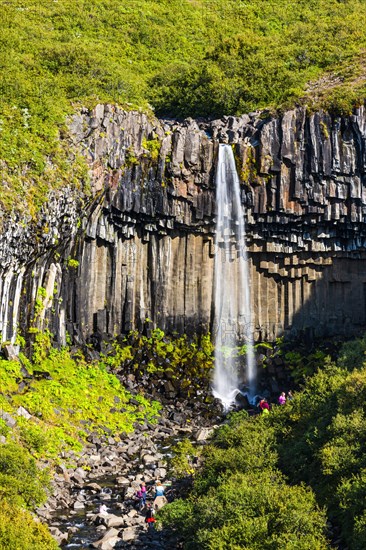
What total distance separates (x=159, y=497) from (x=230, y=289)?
17335 millimetres

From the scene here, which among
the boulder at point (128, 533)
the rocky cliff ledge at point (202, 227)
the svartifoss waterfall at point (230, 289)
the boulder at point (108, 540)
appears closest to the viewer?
the boulder at point (108, 540)

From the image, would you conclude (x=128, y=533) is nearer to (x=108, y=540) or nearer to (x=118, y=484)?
(x=108, y=540)

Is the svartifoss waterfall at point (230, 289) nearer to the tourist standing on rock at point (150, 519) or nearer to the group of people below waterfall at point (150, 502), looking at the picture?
the group of people below waterfall at point (150, 502)

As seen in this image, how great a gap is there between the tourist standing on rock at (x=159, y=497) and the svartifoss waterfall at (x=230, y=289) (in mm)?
13638

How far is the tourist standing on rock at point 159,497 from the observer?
26078 mm

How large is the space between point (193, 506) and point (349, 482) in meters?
4.12

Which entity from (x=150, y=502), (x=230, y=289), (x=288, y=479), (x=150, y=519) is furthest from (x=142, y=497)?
(x=230, y=289)

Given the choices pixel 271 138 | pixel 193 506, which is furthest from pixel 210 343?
pixel 193 506

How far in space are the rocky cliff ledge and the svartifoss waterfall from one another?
390 mm

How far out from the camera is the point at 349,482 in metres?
22.5

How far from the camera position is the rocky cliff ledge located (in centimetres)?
3956

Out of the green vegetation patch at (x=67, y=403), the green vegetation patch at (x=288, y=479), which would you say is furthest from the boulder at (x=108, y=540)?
the green vegetation patch at (x=67, y=403)

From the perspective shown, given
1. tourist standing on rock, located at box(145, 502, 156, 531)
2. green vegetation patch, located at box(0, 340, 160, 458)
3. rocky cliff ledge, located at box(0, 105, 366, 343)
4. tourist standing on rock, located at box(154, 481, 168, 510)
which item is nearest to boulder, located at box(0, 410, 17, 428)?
green vegetation patch, located at box(0, 340, 160, 458)

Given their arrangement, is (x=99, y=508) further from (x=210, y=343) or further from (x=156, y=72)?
(x=156, y=72)
